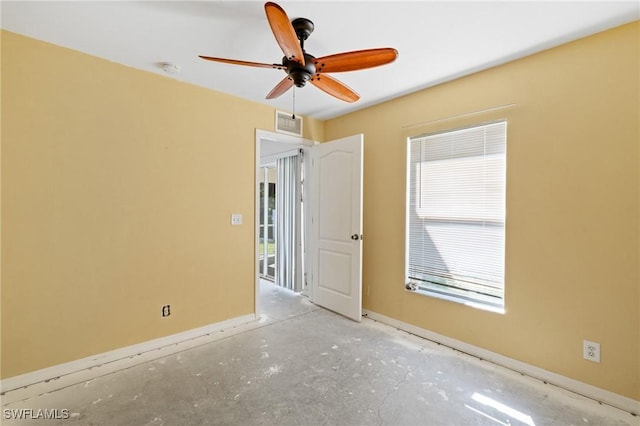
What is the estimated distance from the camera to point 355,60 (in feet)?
5.47

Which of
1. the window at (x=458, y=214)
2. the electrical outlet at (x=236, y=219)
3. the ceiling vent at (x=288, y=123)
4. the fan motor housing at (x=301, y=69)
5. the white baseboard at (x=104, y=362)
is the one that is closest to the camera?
the fan motor housing at (x=301, y=69)

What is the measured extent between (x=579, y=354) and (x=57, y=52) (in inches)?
174

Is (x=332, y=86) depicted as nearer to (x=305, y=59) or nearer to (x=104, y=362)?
(x=305, y=59)

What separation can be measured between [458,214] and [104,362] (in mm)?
3305

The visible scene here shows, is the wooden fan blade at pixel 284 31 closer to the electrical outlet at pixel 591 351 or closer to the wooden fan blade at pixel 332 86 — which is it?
the wooden fan blade at pixel 332 86

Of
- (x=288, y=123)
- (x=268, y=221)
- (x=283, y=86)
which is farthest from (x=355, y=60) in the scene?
(x=268, y=221)

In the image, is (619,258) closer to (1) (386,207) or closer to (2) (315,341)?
(1) (386,207)

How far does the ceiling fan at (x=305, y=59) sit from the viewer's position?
4.64 feet

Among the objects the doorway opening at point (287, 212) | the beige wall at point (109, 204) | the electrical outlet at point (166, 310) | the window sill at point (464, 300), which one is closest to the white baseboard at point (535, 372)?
the window sill at point (464, 300)

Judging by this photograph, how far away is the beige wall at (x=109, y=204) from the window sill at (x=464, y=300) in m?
1.96

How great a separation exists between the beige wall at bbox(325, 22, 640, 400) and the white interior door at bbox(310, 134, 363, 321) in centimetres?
99

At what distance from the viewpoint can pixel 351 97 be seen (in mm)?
2236

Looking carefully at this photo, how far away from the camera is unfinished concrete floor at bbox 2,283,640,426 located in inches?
71.0

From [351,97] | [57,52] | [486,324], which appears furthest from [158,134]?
[486,324]
